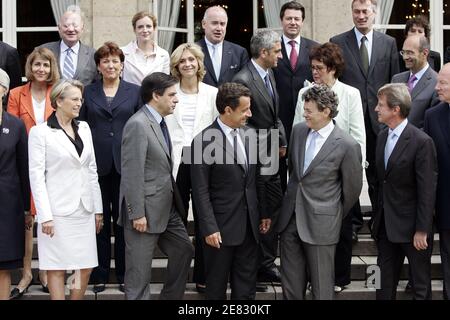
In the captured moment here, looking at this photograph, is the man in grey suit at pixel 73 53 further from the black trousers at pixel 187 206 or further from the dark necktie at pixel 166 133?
the dark necktie at pixel 166 133

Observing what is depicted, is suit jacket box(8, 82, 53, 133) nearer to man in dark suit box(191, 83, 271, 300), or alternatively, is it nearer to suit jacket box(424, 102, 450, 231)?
man in dark suit box(191, 83, 271, 300)

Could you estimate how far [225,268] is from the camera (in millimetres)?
7250

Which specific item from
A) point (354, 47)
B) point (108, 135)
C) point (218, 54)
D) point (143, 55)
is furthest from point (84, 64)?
point (354, 47)

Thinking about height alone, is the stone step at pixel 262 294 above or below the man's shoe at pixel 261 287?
below

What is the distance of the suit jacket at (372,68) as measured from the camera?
870cm

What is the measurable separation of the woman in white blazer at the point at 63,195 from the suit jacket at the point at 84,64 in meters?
1.29

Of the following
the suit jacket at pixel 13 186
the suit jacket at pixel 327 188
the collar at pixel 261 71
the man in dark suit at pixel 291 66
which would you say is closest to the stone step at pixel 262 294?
the suit jacket at pixel 13 186

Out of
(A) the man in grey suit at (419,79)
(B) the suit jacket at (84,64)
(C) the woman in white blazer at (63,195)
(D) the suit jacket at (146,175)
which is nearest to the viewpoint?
(D) the suit jacket at (146,175)

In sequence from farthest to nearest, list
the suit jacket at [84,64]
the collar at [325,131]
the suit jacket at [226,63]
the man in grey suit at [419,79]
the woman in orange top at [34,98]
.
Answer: the suit jacket at [226,63]
the suit jacket at [84,64]
the man in grey suit at [419,79]
the woman in orange top at [34,98]
the collar at [325,131]

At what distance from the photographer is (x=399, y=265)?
294 inches

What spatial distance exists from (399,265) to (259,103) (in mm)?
1816

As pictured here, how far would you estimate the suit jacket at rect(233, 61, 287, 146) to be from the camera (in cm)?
793

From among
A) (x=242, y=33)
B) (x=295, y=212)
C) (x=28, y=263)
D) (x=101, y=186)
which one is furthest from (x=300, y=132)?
(x=242, y=33)

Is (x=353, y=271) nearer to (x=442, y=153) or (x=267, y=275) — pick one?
(x=267, y=275)
